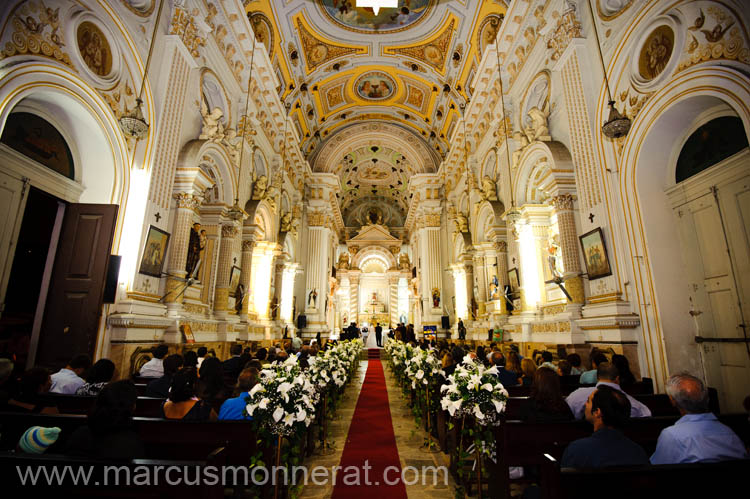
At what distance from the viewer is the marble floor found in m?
3.11

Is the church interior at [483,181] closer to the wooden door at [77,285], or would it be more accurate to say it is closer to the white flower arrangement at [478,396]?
the wooden door at [77,285]

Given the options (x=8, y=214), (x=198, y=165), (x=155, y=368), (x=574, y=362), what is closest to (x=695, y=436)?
(x=574, y=362)

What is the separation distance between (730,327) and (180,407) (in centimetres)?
664

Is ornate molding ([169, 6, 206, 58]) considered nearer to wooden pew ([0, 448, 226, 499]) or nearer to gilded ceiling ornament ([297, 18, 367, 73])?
gilded ceiling ornament ([297, 18, 367, 73])

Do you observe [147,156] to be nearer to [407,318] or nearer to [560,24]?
[560,24]

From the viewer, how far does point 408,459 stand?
3.86 metres

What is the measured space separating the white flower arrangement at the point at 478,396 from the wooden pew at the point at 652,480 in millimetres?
1321

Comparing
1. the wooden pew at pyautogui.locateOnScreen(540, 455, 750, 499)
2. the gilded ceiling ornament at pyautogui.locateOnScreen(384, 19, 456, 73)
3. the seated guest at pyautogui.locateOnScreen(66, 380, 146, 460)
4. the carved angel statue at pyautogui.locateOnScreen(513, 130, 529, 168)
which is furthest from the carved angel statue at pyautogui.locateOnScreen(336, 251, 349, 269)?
the wooden pew at pyautogui.locateOnScreen(540, 455, 750, 499)

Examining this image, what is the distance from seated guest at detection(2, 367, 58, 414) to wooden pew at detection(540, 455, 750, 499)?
3237 millimetres

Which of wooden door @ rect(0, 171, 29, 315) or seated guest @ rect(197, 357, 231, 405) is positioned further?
wooden door @ rect(0, 171, 29, 315)

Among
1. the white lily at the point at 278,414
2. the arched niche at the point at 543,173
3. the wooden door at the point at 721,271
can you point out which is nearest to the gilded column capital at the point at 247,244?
the arched niche at the point at 543,173

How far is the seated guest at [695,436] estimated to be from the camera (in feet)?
5.60

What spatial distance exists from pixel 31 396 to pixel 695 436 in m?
4.20

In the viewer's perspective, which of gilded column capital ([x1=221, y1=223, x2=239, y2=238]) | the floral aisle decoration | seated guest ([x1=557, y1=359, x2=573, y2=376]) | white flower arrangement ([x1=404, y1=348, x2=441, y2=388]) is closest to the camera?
the floral aisle decoration
